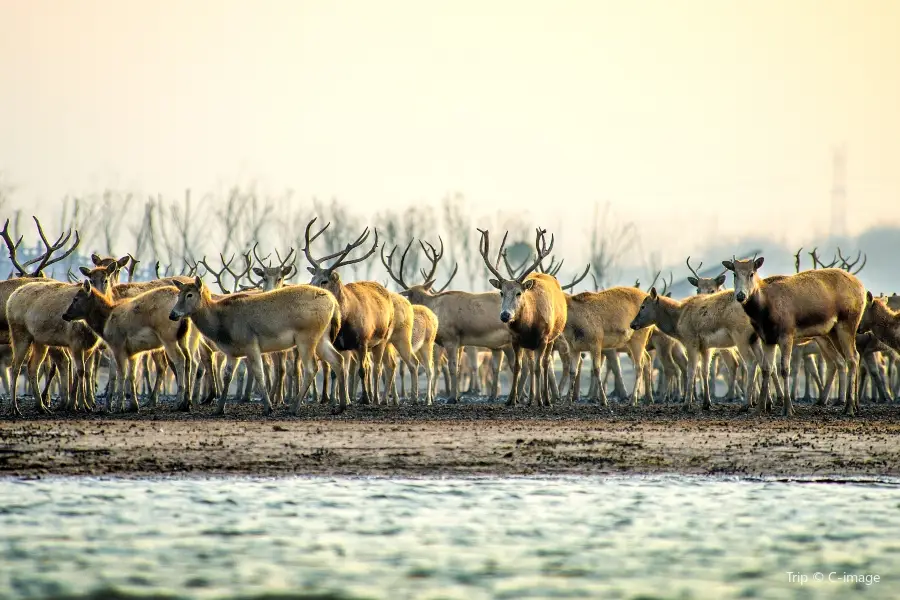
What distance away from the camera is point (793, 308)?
2081cm

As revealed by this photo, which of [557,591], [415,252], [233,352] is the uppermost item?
[415,252]

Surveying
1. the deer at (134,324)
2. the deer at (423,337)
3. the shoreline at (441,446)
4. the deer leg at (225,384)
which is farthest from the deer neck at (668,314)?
the deer at (134,324)

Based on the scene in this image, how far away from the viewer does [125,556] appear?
8219 mm

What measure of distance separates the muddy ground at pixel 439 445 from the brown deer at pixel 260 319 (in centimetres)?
106

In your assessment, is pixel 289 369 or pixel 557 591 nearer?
pixel 557 591

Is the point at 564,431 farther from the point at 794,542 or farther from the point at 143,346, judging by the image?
the point at 794,542

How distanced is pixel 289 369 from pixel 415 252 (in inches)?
2324

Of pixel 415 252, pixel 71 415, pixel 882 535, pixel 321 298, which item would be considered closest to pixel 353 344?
pixel 321 298

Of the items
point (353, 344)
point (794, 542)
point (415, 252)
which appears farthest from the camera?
point (415, 252)

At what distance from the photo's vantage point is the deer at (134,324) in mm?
20578

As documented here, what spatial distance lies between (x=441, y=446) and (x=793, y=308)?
7993 millimetres

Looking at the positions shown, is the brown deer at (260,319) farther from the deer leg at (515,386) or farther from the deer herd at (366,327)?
the deer leg at (515,386)

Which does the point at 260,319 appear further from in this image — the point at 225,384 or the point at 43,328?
the point at 43,328

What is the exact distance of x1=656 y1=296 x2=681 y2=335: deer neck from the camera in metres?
25.9
